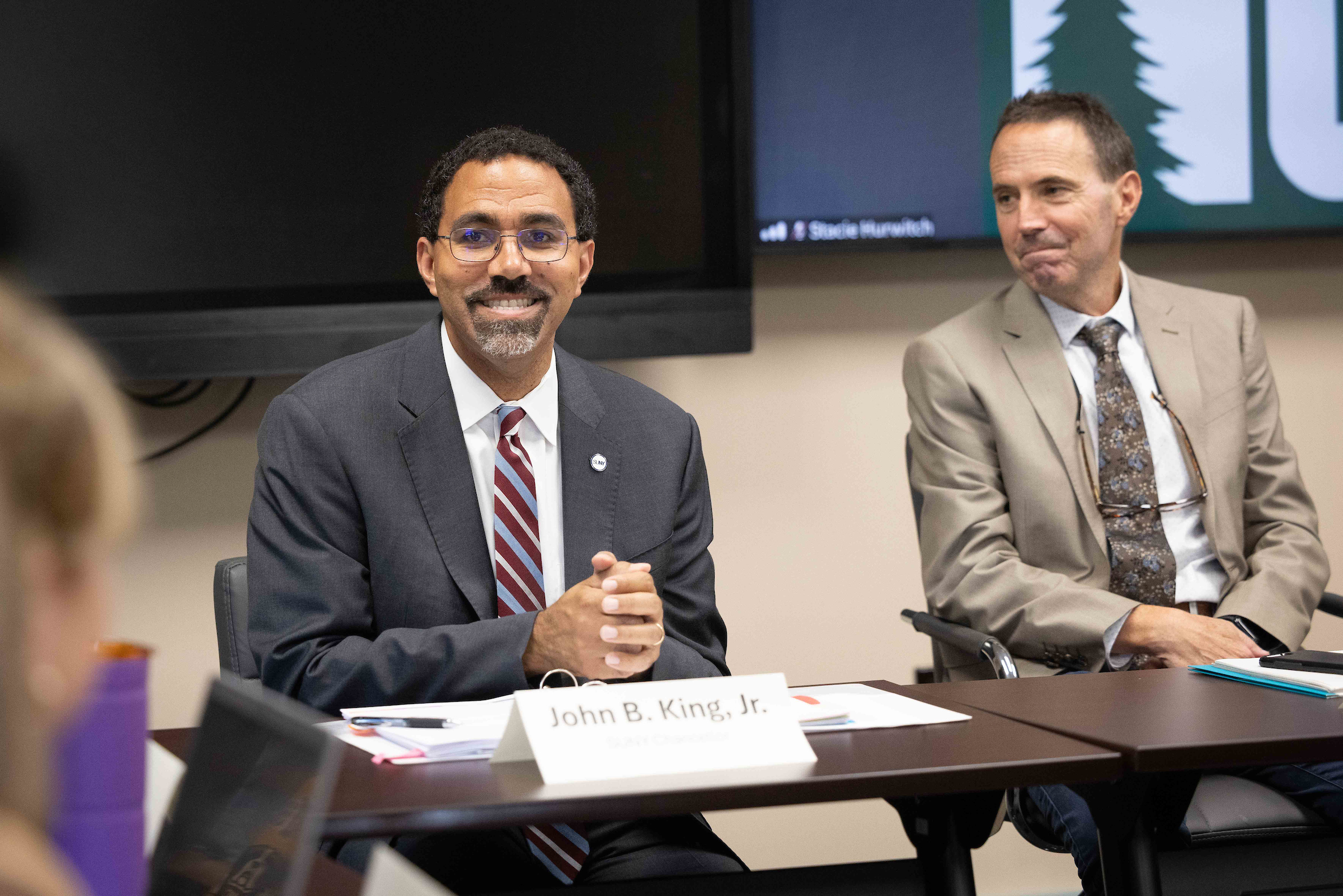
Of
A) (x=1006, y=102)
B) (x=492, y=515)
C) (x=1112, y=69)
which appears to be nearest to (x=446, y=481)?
(x=492, y=515)

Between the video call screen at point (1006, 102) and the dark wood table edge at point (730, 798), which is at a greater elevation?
the video call screen at point (1006, 102)

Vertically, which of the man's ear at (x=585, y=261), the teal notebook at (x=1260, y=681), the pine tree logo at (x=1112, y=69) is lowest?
the teal notebook at (x=1260, y=681)

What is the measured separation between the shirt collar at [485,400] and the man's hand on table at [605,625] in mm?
456

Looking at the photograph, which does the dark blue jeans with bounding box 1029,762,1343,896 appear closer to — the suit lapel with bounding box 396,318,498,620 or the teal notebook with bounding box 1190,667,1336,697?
the teal notebook with bounding box 1190,667,1336,697

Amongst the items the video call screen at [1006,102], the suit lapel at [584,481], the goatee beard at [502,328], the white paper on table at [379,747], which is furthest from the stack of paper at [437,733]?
the video call screen at [1006,102]

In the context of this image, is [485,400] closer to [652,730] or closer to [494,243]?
[494,243]

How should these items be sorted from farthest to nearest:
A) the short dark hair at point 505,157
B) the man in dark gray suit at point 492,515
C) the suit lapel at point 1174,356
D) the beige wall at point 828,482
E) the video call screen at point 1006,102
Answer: the beige wall at point 828,482 → the video call screen at point 1006,102 → the suit lapel at point 1174,356 → the short dark hair at point 505,157 → the man in dark gray suit at point 492,515

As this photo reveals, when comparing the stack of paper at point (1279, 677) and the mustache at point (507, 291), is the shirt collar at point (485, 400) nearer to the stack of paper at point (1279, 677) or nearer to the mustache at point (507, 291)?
the mustache at point (507, 291)

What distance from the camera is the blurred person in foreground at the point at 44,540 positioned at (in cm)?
35

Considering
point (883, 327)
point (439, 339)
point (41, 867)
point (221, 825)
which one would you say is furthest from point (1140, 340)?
Result: point (41, 867)

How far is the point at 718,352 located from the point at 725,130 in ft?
1.73

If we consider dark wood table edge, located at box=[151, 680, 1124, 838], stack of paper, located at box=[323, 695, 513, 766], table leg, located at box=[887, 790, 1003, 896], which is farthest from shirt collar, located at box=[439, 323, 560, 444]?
dark wood table edge, located at box=[151, 680, 1124, 838]

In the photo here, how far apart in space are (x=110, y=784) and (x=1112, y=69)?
3253mm

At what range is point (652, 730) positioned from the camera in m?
1.33
